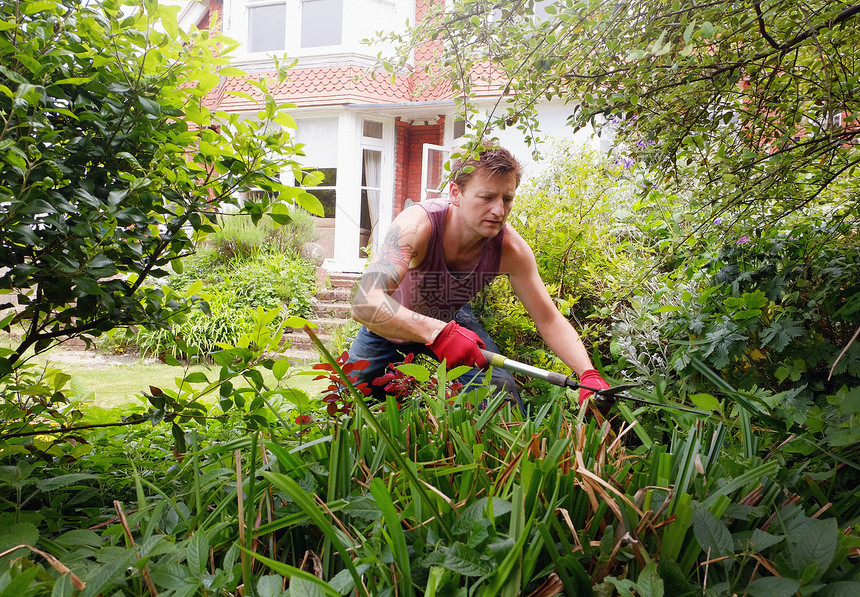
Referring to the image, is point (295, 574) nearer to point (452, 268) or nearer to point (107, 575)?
point (107, 575)

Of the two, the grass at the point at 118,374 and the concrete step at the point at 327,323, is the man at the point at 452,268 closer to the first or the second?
the grass at the point at 118,374

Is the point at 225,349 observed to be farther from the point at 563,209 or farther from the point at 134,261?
the point at 563,209

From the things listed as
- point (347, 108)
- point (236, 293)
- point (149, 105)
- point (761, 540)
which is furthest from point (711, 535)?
point (347, 108)

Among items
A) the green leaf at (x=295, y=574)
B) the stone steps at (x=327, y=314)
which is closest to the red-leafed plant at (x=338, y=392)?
the green leaf at (x=295, y=574)

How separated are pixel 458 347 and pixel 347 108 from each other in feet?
39.5

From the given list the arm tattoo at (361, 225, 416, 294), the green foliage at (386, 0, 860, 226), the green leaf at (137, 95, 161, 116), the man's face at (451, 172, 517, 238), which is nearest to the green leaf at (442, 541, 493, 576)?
the green leaf at (137, 95, 161, 116)

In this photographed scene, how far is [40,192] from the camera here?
3.75 feet

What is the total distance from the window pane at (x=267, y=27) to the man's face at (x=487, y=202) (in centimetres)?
1339

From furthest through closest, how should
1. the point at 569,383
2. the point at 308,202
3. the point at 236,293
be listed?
1. the point at 236,293
2. the point at 569,383
3. the point at 308,202

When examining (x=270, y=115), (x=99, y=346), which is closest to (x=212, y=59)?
(x=270, y=115)

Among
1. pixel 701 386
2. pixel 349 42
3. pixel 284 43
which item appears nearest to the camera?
pixel 701 386

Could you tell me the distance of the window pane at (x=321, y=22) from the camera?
1377 cm

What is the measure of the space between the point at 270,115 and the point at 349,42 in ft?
43.4

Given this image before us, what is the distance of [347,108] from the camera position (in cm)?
1327
